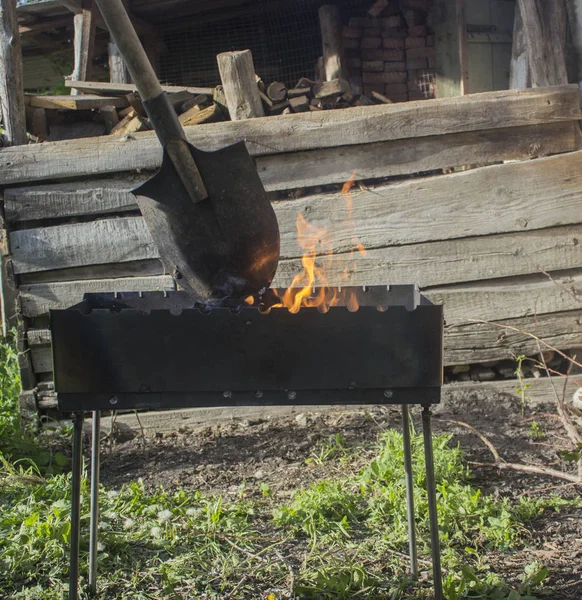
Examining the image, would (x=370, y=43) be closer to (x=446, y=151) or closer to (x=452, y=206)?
(x=446, y=151)

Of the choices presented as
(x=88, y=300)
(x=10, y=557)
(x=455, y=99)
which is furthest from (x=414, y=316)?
(x=455, y=99)

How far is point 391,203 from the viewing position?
4520mm

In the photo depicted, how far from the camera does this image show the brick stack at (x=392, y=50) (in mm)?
6270

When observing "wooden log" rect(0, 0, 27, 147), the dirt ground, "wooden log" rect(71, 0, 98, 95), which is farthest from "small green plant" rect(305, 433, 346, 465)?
"wooden log" rect(71, 0, 98, 95)

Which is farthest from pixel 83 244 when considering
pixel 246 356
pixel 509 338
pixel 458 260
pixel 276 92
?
pixel 509 338

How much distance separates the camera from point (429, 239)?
4.53m

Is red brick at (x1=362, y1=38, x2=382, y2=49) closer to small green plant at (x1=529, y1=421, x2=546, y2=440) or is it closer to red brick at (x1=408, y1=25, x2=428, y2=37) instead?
red brick at (x1=408, y1=25, x2=428, y2=37)

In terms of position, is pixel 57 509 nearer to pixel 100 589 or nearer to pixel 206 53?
pixel 100 589

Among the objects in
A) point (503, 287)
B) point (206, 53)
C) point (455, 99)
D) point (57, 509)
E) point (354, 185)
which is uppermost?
point (206, 53)

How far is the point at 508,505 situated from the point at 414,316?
1.65 m

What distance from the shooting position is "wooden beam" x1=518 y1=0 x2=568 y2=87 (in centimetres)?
450

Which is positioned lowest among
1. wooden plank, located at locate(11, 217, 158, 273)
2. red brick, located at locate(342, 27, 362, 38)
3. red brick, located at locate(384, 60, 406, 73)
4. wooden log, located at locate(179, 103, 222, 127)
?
wooden plank, located at locate(11, 217, 158, 273)

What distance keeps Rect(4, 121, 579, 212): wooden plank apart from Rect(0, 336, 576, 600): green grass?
186 cm

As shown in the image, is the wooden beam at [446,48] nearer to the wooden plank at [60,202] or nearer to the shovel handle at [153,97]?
the wooden plank at [60,202]
